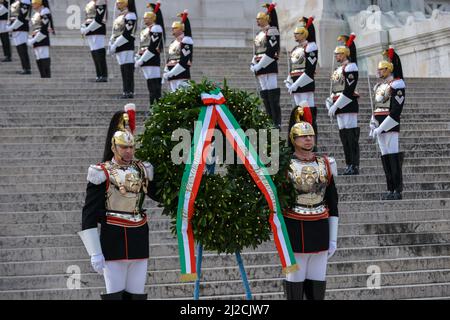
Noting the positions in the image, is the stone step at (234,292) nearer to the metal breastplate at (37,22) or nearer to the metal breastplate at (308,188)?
the metal breastplate at (308,188)

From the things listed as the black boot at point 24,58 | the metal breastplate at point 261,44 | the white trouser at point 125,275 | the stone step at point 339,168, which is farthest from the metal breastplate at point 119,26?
the white trouser at point 125,275

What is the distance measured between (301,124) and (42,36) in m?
10.2

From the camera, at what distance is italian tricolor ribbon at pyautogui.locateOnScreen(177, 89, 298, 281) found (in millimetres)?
7086

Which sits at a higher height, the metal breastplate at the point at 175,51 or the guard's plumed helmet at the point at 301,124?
the metal breastplate at the point at 175,51

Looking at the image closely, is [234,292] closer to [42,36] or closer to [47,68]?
[47,68]

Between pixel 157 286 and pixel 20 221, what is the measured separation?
2.08 m

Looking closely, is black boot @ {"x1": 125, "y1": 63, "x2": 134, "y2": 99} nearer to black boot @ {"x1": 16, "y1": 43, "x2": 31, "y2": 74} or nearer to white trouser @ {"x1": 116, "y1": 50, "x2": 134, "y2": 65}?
white trouser @ {"x1": 116, "y1": 50, "x2": 134, "y2": 65}

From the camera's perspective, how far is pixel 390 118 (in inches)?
483

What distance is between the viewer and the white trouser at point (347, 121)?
13.2 m

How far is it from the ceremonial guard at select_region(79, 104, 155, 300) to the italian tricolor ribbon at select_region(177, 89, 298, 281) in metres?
0.32

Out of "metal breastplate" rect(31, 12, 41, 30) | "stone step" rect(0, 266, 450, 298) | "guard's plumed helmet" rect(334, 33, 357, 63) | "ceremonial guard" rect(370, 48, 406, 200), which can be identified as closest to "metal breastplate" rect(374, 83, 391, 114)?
"ceremonial guard" rect(370, 48, 406, 200)

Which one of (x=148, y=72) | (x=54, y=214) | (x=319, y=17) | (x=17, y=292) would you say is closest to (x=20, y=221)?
(x=54, y=214)

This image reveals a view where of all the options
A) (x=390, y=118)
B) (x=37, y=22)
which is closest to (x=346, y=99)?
(x=390, y=118)
